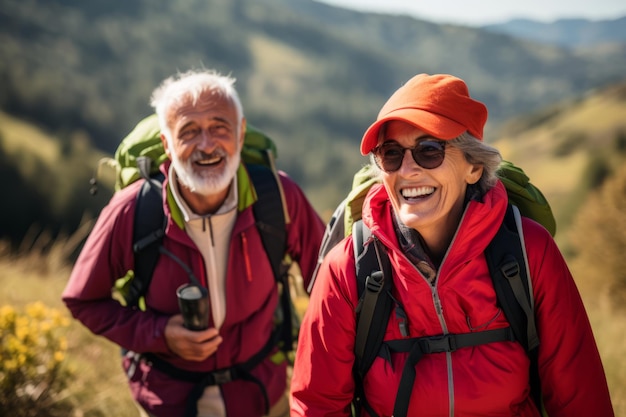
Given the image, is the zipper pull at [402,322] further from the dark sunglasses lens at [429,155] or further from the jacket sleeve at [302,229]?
the jacket sleeve at [302,229]

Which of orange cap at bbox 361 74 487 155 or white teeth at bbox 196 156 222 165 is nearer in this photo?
orange cap at bbox 361 74 487 155

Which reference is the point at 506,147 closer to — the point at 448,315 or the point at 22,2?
the point at 448,315

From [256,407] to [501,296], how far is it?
5.31 feet

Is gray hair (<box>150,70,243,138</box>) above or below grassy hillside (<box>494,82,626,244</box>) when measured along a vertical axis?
below

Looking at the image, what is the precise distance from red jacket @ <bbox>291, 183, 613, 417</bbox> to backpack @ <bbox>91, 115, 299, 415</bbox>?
39.4 inches

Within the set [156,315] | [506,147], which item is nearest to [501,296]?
[156,315]

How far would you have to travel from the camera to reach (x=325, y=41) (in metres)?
199

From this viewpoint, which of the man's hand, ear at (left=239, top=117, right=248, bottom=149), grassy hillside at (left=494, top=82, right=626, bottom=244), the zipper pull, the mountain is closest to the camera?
the zipper pull

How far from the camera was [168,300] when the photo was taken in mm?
3230

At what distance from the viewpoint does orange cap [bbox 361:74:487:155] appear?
2137 millimetres

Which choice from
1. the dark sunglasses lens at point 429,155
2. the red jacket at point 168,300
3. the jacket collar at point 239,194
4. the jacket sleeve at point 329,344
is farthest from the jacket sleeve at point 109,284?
the dark sunglasses lens at point 429,155

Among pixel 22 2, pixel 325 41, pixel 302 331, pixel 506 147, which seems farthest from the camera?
pixel 325 41

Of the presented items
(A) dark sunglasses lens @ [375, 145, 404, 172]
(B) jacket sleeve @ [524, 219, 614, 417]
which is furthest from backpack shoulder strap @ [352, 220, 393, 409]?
(B) jacket sleeve @ [524, 219, 614, 417]

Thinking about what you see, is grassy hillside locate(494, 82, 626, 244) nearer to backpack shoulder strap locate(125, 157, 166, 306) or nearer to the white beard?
the white beard
